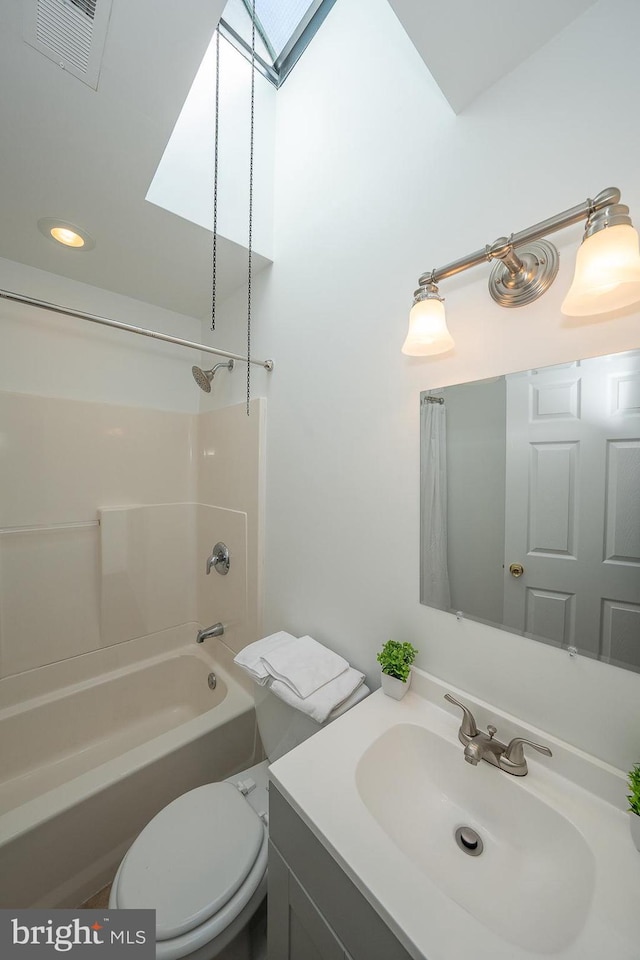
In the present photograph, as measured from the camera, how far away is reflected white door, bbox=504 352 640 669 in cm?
66

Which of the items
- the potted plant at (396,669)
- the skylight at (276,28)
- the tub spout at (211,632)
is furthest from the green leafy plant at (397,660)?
the skylight at (276,28)

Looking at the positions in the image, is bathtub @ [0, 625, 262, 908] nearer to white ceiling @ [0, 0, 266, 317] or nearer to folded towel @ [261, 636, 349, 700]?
folded towel @ [261, 636, 349, 700]

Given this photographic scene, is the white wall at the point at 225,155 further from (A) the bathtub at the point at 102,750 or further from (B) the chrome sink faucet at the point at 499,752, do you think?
(A) the bathtub at the point at 102,750

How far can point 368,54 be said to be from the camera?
111 cm

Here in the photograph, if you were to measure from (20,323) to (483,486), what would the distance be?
2.09 meters

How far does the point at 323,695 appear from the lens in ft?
3.17

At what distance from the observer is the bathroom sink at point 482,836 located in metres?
0.56

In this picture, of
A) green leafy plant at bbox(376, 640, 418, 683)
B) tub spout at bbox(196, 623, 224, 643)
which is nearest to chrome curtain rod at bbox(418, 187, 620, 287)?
green leafy plant at bbox(376, 640, 418, 683)

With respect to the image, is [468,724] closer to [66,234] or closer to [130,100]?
[130,100]

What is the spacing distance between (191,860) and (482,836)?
0.76 metres

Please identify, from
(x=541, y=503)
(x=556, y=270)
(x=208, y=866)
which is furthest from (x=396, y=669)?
(x=556, y=270)

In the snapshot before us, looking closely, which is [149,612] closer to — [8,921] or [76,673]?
[76,673]

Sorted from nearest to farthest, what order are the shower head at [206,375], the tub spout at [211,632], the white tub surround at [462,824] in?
the white tub surround at [462,824] < the shower head at [206,375] < the tub spout at [211,632]

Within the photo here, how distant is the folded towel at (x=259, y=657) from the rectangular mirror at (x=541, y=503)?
57 centimetres
